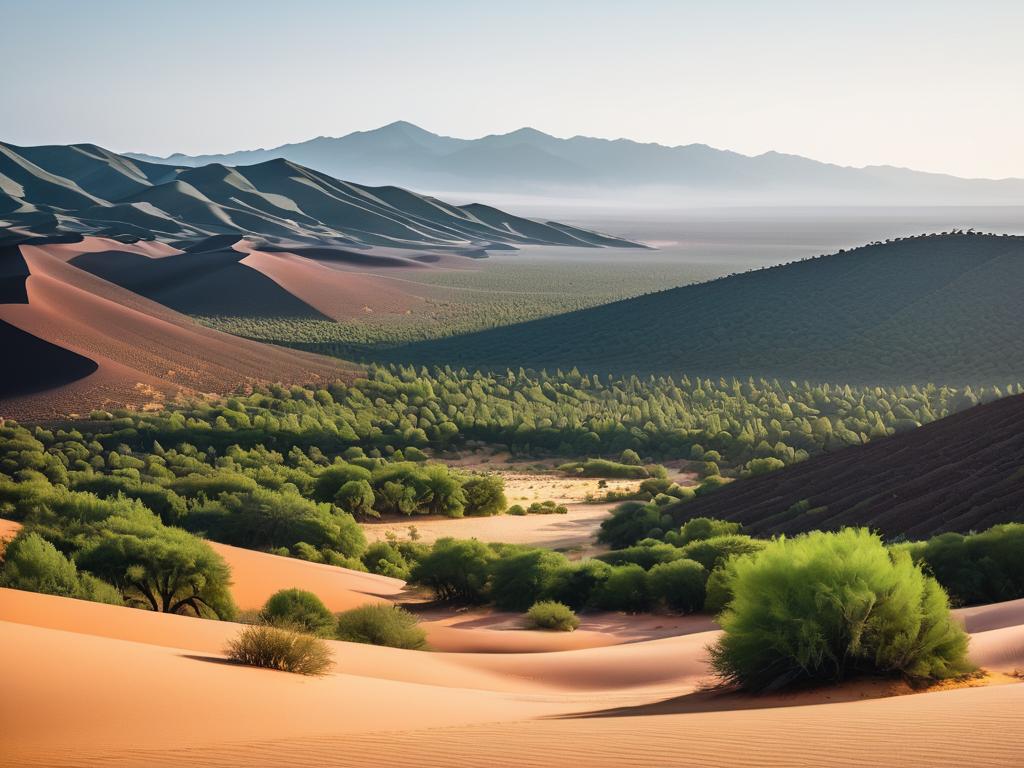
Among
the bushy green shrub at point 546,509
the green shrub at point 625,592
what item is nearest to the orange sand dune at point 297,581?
the green shrub at point 625,592

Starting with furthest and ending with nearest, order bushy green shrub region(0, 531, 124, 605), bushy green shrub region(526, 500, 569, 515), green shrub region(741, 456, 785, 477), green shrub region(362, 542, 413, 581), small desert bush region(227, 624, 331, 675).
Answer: green shrub region(741, 456, 785, 477)
bushy green shrub region(526, 500, 569, 515)
green shrub region(362, 542, 413, 581)
bushy green shrub region(0, 531, 124, 605)
small desert bush region(227, 624, 331, 675)

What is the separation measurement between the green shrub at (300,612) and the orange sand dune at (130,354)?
3338cm

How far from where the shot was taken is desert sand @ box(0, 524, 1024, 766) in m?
8.30

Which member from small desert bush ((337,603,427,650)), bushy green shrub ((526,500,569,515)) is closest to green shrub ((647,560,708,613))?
small desert bush ((337,603,427,650))

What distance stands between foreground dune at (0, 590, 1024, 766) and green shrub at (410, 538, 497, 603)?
1002 centimetres

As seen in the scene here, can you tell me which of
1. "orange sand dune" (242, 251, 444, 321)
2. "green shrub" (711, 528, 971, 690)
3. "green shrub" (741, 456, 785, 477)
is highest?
"orange sand dune" (242, 251, 444, 321)

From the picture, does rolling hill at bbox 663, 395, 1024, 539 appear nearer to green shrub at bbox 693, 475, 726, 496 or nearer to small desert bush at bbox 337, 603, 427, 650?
green shrub at bbox 693, 475, 726, 496

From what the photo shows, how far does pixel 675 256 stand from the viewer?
618 feet

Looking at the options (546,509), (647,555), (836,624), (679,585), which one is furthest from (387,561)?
(836,624)

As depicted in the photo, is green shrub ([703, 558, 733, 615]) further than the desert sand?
Yes

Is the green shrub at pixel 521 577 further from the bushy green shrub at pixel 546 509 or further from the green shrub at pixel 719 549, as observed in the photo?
A: the bushy green shrub at pixel 546 509

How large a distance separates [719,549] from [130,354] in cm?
4264

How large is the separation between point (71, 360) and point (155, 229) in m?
124

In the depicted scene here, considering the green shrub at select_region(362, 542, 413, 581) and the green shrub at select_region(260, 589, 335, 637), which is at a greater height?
the green shrub at select_region(260, 589, 335, 637)
